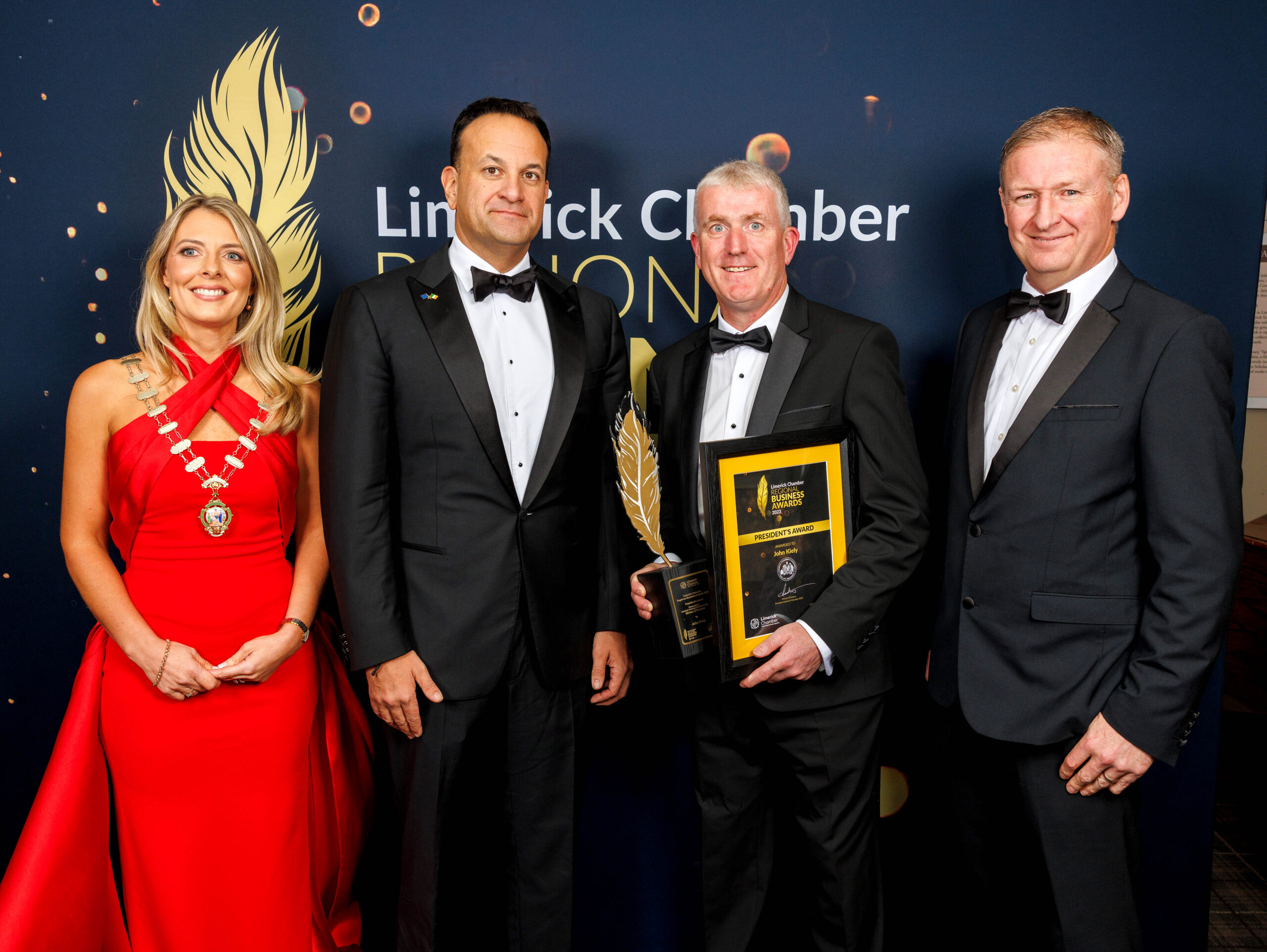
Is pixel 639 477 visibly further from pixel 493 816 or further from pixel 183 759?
pixel 183 759

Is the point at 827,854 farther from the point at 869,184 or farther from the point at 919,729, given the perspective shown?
the point at 869,184

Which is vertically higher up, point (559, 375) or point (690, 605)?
point (559, 375)

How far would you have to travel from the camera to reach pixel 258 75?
8.13 ft

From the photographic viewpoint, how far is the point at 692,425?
2.11 metres

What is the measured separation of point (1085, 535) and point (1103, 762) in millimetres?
500

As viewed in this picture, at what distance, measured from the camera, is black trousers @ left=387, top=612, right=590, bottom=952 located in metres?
1.98

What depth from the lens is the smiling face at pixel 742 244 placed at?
2.00 m

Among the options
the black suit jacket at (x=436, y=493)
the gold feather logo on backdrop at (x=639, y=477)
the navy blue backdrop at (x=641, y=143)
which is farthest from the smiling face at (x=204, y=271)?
the gold feather logo on backdrop at (x=639, y=477)

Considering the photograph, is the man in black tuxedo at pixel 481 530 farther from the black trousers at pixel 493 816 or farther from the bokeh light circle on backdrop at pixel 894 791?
the bokeh light circle on backdrop at pixel 894 791

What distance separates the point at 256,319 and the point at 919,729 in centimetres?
248

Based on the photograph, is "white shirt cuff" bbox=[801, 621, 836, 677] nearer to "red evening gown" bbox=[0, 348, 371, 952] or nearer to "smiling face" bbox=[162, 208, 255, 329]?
"red evening gown" bbox=[0, 348, 371, 952]

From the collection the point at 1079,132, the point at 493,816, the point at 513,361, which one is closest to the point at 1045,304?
the point at 1079,132

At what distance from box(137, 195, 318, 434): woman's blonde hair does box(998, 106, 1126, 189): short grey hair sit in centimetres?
198

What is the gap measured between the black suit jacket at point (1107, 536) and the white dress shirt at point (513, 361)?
110 cm
